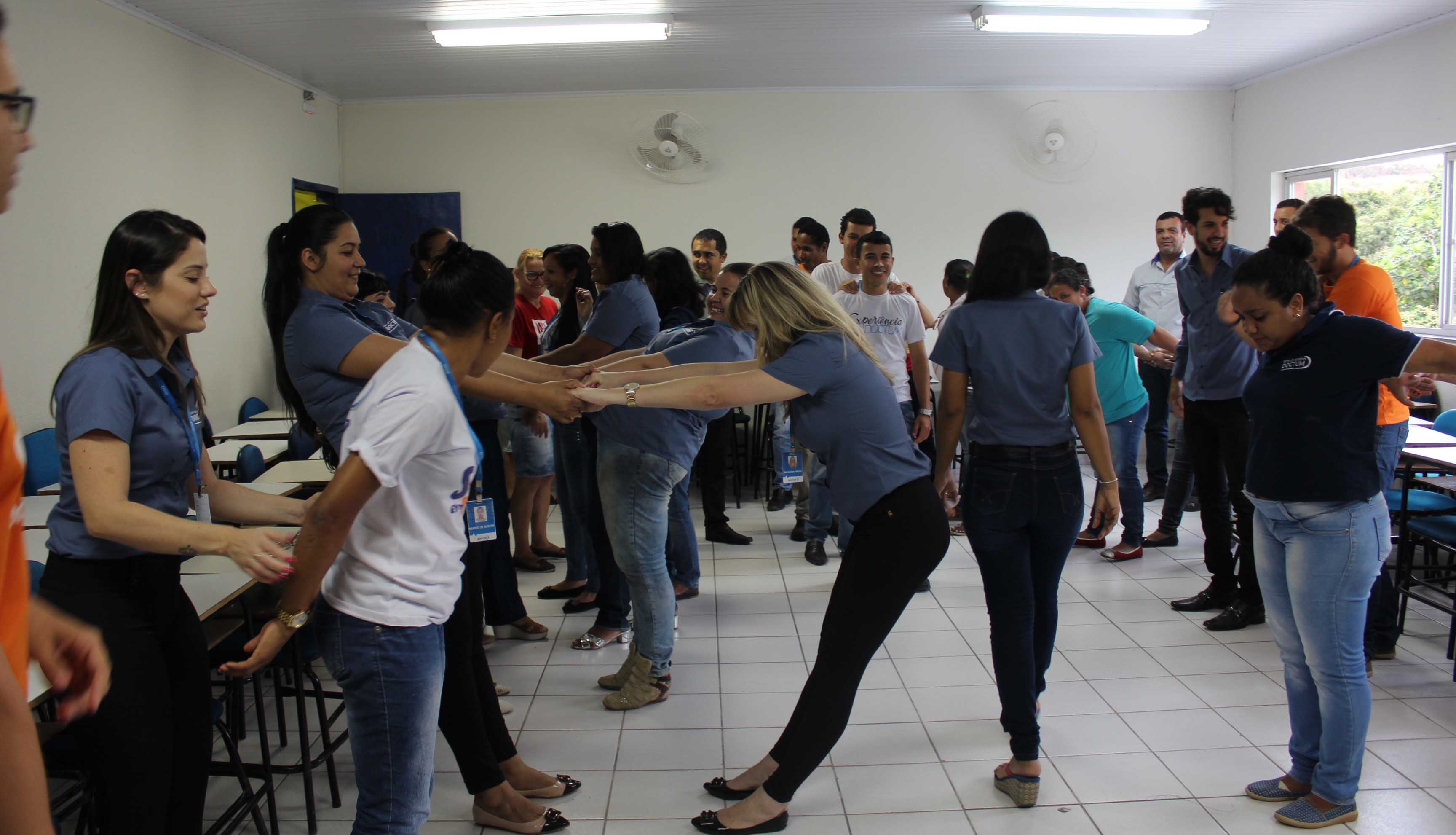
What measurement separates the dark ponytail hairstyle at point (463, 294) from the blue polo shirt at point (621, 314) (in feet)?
5.48

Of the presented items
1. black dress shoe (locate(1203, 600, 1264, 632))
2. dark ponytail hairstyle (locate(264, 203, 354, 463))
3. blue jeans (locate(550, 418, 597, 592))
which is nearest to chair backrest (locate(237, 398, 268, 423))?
blue jeans (locate(550, 418, 597, 592))

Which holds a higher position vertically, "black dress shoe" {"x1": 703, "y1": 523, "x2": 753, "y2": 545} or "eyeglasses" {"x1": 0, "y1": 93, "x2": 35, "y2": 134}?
"eyeglasses" {"x1": 0, "y1": 93, "x2": 35, "y2": 134}

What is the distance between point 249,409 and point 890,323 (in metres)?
4.26

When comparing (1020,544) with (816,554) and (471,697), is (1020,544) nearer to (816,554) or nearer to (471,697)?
(471,697)

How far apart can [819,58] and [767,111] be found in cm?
116

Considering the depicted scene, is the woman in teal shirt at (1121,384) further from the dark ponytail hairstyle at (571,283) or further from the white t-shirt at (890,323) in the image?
the dark ponytail hairstyle at (571,283)

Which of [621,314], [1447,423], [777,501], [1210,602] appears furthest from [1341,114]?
[621,314]

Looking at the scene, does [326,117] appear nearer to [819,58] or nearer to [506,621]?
[819,58]

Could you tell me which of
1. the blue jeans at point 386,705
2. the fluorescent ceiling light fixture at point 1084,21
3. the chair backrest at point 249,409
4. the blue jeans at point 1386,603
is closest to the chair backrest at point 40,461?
the chair backrest at point 249,409

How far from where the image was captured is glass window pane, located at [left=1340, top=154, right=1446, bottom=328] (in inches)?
253

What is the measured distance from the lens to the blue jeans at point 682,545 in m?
3.97

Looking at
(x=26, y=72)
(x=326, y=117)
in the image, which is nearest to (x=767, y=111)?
(x=326, y=117)

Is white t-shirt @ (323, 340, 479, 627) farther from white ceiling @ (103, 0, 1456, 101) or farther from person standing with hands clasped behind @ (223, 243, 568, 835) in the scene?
white ceiling @ (103, 0, 1456, 101)

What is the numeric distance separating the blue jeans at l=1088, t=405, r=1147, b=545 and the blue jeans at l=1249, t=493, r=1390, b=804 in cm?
234
